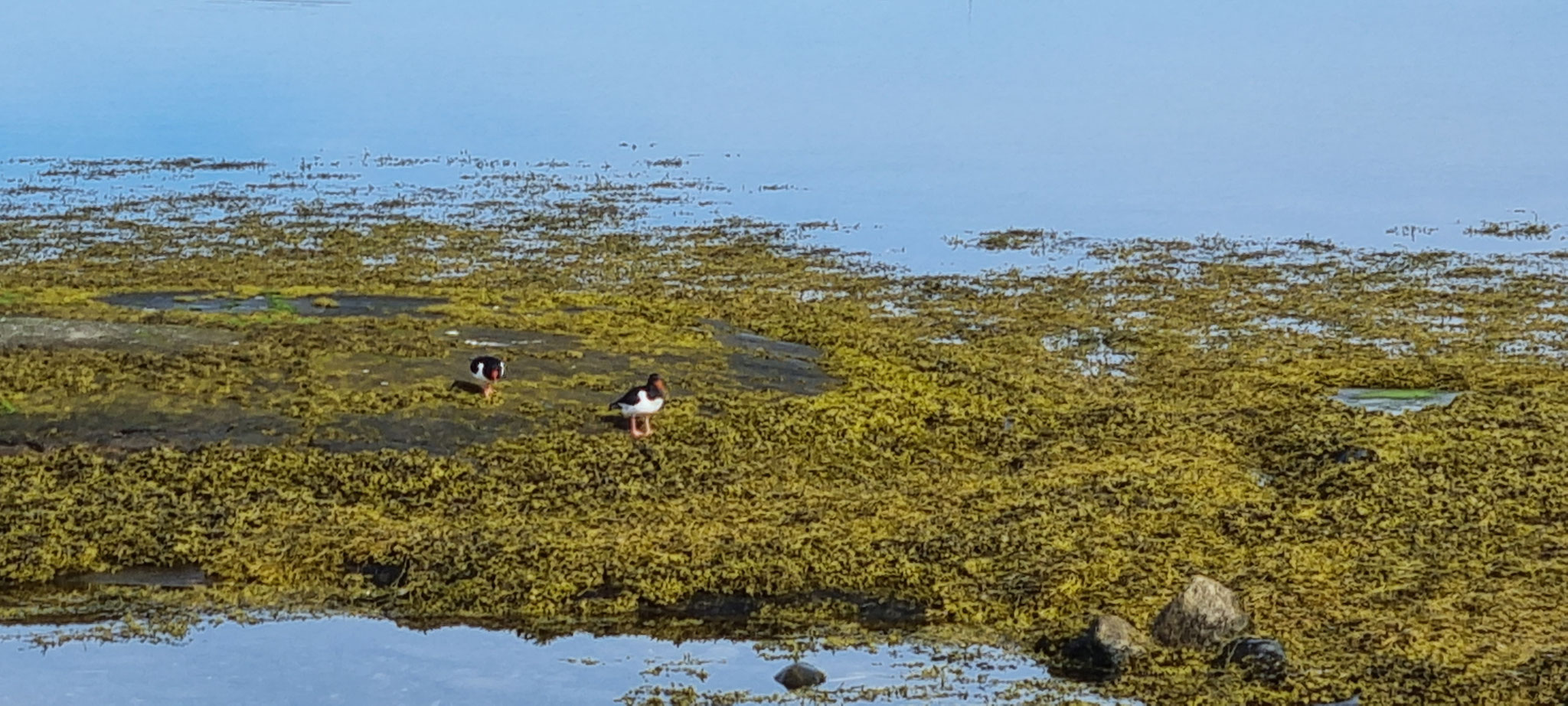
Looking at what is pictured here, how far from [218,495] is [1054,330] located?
934cm

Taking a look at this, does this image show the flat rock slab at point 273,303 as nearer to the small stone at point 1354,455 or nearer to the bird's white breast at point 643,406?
the bird's white breast at point 643,406

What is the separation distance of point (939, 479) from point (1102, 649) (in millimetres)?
3818

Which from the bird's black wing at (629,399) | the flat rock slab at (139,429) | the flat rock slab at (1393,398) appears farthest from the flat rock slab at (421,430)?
the flat rock slab at (1393,398)

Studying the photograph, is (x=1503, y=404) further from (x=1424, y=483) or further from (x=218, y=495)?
(x=218, y=495)

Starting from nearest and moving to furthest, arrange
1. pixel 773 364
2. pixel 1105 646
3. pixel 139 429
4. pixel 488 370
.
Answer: pixel 1105 646, pixel 139 429, pixel 488 370, pixel 773 364

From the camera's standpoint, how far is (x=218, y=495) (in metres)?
12.9

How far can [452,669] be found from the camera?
10211 millimetres

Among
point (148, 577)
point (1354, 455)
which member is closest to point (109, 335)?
point (148, 577)

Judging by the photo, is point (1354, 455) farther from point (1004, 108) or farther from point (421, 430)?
point (1004, 108)

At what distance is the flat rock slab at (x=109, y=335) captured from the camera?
16062 mm

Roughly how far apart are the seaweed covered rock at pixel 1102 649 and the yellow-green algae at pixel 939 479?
144mm

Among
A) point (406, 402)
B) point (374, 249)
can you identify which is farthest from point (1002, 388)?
point (374, 249)

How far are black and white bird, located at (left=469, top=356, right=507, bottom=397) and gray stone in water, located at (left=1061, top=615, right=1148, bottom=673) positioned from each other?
580 centimetres

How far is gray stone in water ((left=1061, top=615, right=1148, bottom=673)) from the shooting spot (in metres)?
10.0
